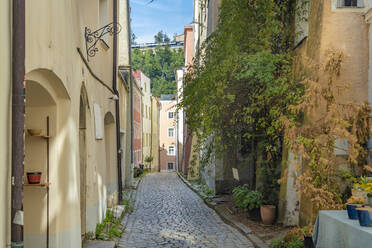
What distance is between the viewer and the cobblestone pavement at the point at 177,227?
8508mm

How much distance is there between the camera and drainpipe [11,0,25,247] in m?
3.72

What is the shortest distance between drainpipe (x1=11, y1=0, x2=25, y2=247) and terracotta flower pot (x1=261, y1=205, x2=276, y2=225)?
7.07 meters

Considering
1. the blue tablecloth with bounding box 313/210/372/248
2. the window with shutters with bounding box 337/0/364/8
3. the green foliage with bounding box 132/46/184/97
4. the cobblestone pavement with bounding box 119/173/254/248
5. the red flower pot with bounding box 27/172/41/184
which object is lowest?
the cobblestone pavement with bounding box 119/173/254/248

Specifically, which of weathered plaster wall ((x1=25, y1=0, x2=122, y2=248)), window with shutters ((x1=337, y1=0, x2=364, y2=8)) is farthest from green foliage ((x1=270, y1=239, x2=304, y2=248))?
window with shutters ((x1=337, y1=0, x2=364, y2=8))

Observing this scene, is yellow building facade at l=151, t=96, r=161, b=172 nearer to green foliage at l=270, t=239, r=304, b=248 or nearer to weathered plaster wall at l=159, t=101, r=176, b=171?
weathered plaster wall at l=159, t=101, r=176, b=171

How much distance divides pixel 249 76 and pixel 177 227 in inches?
159

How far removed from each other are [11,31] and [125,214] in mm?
8781

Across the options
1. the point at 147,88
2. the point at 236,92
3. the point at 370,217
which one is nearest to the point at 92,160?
the point at 236,92

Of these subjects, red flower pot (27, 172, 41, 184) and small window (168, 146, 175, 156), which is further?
small window (168, 146, 175, 156)

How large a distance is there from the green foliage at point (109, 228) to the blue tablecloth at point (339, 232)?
13.9ft

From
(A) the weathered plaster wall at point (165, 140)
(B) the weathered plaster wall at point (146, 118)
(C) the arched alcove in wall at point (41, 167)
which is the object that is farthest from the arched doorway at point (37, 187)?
(A) the weathered plaster wall at point (165, 140)

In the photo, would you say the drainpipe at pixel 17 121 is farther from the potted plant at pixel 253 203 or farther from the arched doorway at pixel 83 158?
the potted plant at pixel 253 203

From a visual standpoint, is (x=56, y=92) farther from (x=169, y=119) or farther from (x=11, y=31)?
(x=169, y=119)

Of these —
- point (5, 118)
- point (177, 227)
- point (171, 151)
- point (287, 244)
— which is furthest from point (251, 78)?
point (171, 151)
